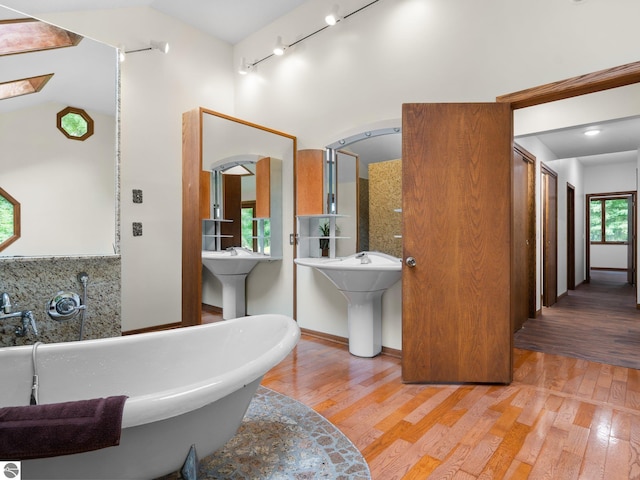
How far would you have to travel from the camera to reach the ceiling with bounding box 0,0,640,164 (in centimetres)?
287

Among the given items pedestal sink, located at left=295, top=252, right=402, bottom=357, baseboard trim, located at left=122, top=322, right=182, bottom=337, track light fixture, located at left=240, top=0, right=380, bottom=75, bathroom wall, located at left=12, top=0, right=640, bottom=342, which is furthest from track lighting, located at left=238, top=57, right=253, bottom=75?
baseboard trim, located at left=122, top=322, right=182, bottom=337

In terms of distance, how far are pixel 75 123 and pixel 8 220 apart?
0.66 metres

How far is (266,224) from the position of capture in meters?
3.54

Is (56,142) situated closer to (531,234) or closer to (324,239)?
(324,239)

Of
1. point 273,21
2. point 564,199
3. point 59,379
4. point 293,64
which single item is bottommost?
point 59,379

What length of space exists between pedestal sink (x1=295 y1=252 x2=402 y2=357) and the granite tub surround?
139 cm

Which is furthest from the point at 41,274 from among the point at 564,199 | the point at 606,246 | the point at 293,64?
A: the point at 606,246

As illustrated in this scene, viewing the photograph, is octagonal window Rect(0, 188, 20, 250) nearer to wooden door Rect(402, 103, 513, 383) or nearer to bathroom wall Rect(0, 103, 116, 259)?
bathroom wall Rect(0, 103, 116, 259)

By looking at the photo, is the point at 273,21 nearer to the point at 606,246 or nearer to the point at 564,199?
the point at 564,199

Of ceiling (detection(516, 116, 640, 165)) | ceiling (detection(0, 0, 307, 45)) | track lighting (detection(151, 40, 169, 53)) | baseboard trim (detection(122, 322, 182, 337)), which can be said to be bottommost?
baseboard trim (detection(122, 322, 182, 337))

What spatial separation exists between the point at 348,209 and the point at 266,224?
86 centimetres

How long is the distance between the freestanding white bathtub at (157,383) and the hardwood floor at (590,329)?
2760mm

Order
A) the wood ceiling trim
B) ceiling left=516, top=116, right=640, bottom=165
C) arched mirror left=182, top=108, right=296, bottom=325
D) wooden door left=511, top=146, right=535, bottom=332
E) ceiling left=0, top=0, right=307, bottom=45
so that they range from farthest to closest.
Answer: ceiling left=516, top=116, right=640, bottom=165, wooden door left=511, top=146, right=535, bottom=332, ceiling left=0, top=0, right=307, bottom=45, arched mirror left=182, top=108, right=296, bottom=325, the wood ceiling trim

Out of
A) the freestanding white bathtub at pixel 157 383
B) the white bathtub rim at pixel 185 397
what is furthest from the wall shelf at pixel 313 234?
the white bathtub rim at pixel 185 397
